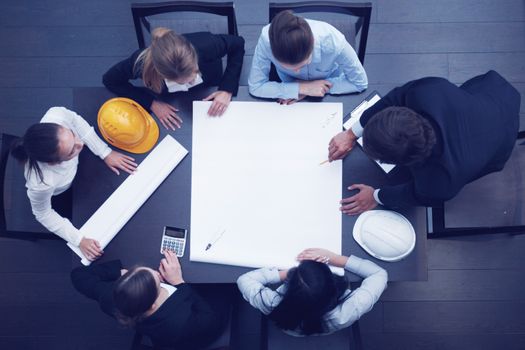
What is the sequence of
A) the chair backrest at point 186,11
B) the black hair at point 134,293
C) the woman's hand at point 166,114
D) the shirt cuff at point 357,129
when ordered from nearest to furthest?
the black hair at point 134,293 < the shirt cuff at point 357,129 < the woman's hand at point 166,114 < the chair backrest at point 186,11

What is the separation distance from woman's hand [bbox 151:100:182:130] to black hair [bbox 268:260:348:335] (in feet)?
2.23

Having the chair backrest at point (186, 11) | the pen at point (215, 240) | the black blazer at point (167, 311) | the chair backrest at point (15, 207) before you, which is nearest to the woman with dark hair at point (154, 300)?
the black blazer at point (167, 311)

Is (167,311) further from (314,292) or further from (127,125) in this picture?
(127,125)

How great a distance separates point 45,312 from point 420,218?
1902 mm

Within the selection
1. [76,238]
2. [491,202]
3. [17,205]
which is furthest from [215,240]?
[17,205]

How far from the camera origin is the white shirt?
57.7 inches

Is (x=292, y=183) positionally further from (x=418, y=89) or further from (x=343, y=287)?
(x=418, y=89)

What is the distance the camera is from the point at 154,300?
4.58ft

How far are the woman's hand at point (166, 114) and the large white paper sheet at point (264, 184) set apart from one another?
70mm

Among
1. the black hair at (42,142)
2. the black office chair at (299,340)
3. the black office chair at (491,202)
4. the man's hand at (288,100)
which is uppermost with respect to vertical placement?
the man's hand at (288,100)

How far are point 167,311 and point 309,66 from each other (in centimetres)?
104

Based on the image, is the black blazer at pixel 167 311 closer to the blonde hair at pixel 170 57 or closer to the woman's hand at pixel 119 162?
the woman's hand at pixel 119 162

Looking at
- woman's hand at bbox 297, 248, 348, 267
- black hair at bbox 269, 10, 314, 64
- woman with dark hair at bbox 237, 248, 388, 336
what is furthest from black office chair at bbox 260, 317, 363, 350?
black hair at bbox 269, 10, 314, 64

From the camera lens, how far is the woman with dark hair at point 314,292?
130 centimetres
